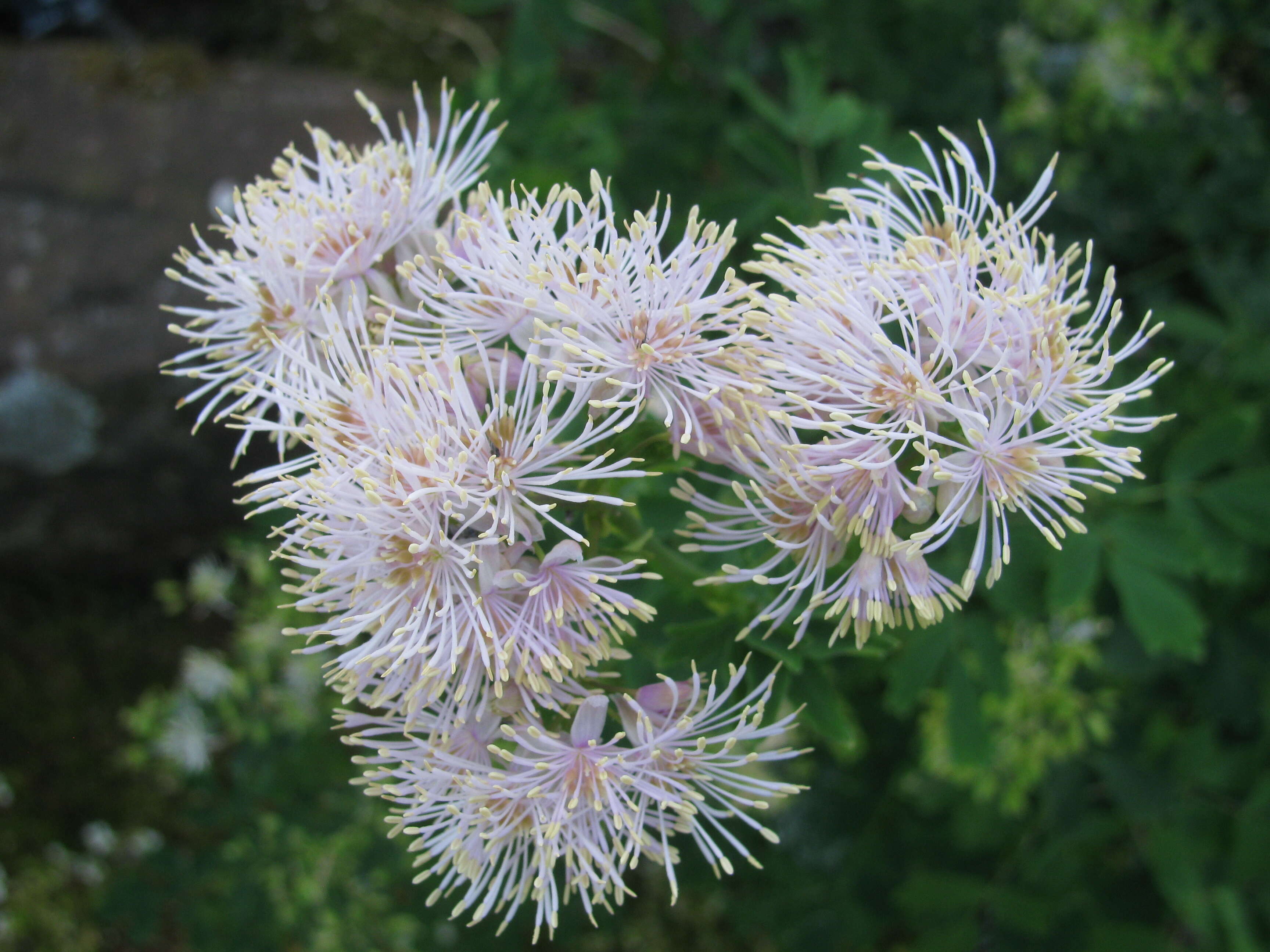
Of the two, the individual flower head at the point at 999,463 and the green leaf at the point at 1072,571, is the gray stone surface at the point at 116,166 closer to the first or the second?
the green leaf at the point at 1072,571

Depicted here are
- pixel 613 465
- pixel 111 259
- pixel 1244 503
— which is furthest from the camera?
pixel 111 259

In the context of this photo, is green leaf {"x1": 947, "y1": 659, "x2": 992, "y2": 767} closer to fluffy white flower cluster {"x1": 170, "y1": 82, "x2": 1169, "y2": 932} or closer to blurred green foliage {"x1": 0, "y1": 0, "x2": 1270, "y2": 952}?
blurred green foliage {"x1": 0, "y1": 0, "x2": 1270, "y2": 952}

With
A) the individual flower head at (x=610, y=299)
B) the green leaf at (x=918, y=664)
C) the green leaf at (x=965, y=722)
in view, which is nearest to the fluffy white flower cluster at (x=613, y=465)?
the individual flower head at (x=610, y=299)

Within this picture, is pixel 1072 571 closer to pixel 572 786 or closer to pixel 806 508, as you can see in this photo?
pixel 806 508

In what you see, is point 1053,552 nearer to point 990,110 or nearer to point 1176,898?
point 1176,898

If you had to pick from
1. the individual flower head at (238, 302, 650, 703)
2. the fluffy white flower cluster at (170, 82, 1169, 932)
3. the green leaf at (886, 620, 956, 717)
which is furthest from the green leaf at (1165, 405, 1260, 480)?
the individual flower head at (238, 302, 650, 703)

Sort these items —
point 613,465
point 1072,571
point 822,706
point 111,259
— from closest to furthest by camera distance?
point 613,465
point 822,706
point 1072,571
point 111,259

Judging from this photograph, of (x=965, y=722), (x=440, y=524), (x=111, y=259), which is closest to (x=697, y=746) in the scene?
(x=440, y=524)
